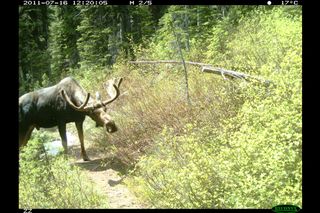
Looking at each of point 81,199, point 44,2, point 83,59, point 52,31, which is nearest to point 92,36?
point 83,59

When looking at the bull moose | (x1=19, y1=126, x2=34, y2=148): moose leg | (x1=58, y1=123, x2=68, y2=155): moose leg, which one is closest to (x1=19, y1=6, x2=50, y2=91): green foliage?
the bull moose

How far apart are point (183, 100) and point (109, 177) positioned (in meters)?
1.53

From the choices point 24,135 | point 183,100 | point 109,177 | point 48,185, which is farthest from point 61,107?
point 48,185

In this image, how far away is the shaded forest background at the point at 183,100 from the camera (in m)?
3.57

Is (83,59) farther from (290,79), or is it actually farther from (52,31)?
(290,79)

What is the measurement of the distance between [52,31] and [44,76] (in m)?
0.83

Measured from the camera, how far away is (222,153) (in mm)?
3871

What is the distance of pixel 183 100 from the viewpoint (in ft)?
19.5

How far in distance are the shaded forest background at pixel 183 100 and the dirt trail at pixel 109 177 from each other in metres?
0.15

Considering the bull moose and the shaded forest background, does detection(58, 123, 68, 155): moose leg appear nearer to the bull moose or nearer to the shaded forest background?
the bull moose

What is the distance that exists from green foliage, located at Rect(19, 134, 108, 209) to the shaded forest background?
0.07ft

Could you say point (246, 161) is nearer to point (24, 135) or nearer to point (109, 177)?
point (109, 177)

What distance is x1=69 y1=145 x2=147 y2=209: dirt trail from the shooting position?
4734 mm

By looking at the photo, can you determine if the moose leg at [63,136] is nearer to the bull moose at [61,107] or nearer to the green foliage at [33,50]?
the bull moose at [61,107]
